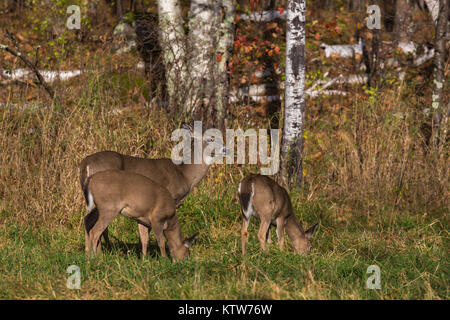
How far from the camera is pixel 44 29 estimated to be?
12117mm

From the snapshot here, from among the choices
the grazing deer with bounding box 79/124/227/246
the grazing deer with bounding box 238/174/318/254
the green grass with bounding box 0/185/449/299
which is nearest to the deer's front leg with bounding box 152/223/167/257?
the green grass with bounding box 0/185/449/299

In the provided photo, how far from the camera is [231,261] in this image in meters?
5.50

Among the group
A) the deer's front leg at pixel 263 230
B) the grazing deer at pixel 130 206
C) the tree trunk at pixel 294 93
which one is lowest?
the deer's front leg at pixel 263 230

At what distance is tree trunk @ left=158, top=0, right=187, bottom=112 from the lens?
882 cm

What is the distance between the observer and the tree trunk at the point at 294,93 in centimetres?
817

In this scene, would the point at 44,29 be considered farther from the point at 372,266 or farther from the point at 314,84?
the point at 372,266

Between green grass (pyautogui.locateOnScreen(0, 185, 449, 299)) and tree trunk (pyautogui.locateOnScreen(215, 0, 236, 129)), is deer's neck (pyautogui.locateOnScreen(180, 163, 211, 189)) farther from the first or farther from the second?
tree trunk (pyautogui.locateOnScreen(215, 0, 236, 129))

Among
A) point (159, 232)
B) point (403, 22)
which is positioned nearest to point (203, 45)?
point (159, 232)

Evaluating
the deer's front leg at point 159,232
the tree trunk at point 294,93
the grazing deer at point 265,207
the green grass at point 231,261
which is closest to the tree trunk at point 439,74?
the green grass at point 231,261

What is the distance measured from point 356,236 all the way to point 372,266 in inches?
53.2

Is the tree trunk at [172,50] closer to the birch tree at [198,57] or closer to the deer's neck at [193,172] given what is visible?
the birch tree at [198,57]

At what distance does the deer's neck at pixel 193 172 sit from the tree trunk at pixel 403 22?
713cm

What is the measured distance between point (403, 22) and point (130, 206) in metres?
8.92

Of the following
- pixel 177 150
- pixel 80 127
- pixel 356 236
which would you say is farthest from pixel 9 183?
pixel 356 236
